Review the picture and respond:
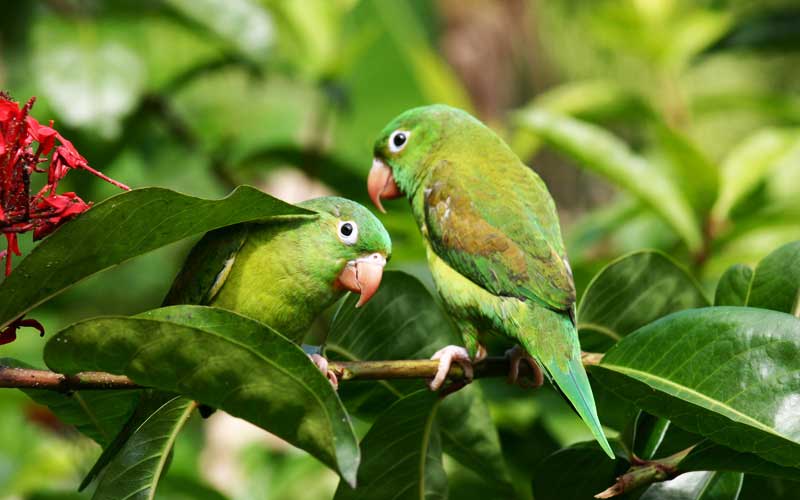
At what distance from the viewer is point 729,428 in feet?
4.37

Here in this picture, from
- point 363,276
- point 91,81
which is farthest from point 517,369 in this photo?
point 91,81

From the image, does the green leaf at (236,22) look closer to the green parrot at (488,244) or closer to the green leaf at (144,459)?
the green parrot at (488,244)

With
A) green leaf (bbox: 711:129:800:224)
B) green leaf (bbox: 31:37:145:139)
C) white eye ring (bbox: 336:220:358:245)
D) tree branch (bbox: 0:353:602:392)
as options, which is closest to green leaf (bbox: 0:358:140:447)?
tree branch (bbox: 0:353:602:392)

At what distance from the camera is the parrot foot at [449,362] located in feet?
5.07

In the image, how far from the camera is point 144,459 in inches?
55.8

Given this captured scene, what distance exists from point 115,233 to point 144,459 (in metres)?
0.37

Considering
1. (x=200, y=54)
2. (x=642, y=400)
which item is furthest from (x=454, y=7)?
(x=642, y=400)

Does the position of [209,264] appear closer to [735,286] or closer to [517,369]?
[517,369]

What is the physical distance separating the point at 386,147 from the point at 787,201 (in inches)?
63.0

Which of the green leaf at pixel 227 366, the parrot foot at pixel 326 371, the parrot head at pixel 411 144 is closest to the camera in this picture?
the green leaf at pixel 227 366

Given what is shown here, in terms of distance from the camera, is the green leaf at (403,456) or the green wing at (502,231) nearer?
the green leaf at (403,456)

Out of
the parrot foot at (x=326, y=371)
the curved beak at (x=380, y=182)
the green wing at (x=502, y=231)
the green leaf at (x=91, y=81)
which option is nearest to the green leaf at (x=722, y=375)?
the green wing at (x=502, y=231)

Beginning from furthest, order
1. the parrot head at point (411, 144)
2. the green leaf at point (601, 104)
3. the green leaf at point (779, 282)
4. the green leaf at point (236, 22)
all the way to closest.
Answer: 1. the green leaf at point (601, 104)
2. the green leaf at point (236, 22)
3. the parrot head at point (411, 144)
4. the green leaf at point (779, 282)

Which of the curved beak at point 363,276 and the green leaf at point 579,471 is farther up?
the curved beak at point 363,276
